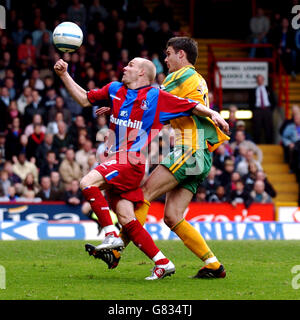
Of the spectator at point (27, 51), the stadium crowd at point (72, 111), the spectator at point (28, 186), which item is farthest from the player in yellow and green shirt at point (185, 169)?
the spectator at point (27, 51)

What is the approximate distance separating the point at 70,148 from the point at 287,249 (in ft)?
25.0

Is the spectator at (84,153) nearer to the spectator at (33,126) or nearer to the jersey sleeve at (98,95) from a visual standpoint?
the spectator at (33,126)

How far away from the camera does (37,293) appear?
7.32 m

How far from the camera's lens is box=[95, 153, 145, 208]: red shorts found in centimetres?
816

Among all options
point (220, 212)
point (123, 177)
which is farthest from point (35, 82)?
point (123, 177)

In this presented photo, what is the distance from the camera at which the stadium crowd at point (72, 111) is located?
17844mm

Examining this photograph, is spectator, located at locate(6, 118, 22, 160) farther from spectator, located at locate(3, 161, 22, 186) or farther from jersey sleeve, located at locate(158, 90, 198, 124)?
jersey sleeve, located at locate(158, 90, 198, 124)

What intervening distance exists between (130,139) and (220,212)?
31.7 ft

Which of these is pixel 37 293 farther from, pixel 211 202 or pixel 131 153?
pixel 211 202

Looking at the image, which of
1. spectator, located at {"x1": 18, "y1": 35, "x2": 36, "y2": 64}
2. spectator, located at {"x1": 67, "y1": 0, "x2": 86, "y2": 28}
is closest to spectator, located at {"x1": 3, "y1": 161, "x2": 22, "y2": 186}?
spectator, located at {"x1": 18, "y1": 35, "x2": 36, "y2": 64}

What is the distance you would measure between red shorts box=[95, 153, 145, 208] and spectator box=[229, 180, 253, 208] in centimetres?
968

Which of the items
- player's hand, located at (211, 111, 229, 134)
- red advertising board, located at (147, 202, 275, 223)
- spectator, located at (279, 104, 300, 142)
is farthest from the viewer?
spectator, located at (279, 104, 300, 142)

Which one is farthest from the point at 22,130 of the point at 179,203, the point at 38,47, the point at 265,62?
the point at 179,203

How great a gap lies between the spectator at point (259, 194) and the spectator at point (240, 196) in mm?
215
